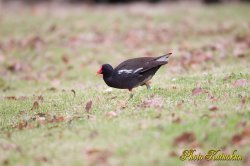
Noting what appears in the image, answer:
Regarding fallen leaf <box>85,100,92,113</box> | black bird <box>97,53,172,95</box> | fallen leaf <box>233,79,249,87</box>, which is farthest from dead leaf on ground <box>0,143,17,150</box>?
fallen leaf <box>233,79,249,87</box>

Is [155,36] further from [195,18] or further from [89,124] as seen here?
[89,124]

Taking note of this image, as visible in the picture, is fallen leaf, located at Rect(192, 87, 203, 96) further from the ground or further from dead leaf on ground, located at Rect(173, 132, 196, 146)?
dead leaf on ground, located at Rect(173, 132, 196, 146)

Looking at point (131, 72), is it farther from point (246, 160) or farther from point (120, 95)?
point (246, 160)

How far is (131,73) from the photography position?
9.76 meters

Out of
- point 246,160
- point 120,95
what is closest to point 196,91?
point 120,95

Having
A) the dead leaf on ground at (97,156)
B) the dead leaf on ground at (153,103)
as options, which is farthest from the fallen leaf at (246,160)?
the dead leaf on ground at (153,103)

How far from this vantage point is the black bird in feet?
32.1

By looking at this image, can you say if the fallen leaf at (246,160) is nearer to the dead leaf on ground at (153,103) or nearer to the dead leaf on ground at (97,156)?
the dead leaf on ground at (97,156)

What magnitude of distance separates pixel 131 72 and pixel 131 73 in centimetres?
2

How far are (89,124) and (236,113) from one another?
204 centimetres

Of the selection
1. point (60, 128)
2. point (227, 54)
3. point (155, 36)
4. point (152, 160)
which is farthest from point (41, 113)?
point (155, 36)

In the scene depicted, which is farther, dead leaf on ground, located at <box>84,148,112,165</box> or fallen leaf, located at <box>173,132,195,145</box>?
fallen leaf, located at <box>173,132,195,145</box>

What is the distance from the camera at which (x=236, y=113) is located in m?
7.61

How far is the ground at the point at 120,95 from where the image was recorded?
699cm
